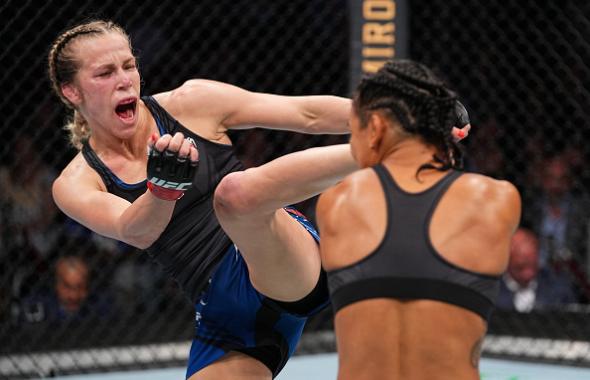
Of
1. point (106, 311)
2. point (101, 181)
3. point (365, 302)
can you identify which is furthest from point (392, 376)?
point (106, 311)

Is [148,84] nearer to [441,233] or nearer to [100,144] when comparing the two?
[100,144]

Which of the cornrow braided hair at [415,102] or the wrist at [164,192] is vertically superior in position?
the cornrow braided hair at [415,102]

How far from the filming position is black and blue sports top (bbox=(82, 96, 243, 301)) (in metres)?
2.24

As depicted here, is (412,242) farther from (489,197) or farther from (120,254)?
(120,254)

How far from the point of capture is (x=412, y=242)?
4.56 ft

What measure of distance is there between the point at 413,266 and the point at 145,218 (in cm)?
74

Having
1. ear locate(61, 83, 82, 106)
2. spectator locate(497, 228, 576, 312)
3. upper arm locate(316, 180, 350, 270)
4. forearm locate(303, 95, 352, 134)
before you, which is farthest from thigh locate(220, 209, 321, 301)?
spectator locate(497, 228, 576, 312)

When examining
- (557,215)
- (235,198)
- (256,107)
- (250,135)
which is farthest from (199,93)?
(557,215)

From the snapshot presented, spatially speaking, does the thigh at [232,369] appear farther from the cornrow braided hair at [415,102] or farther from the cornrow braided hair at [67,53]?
the cornrow braided hair at [415,102]

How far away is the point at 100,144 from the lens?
7.65ft

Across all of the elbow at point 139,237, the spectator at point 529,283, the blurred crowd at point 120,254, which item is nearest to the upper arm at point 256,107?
the elbow at point 139,237

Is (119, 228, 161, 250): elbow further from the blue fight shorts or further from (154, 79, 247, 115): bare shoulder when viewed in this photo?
(154, 79, 247, 115): bare shoulder

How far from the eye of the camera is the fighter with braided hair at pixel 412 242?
4.56ft

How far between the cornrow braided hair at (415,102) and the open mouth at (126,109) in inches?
36.3
